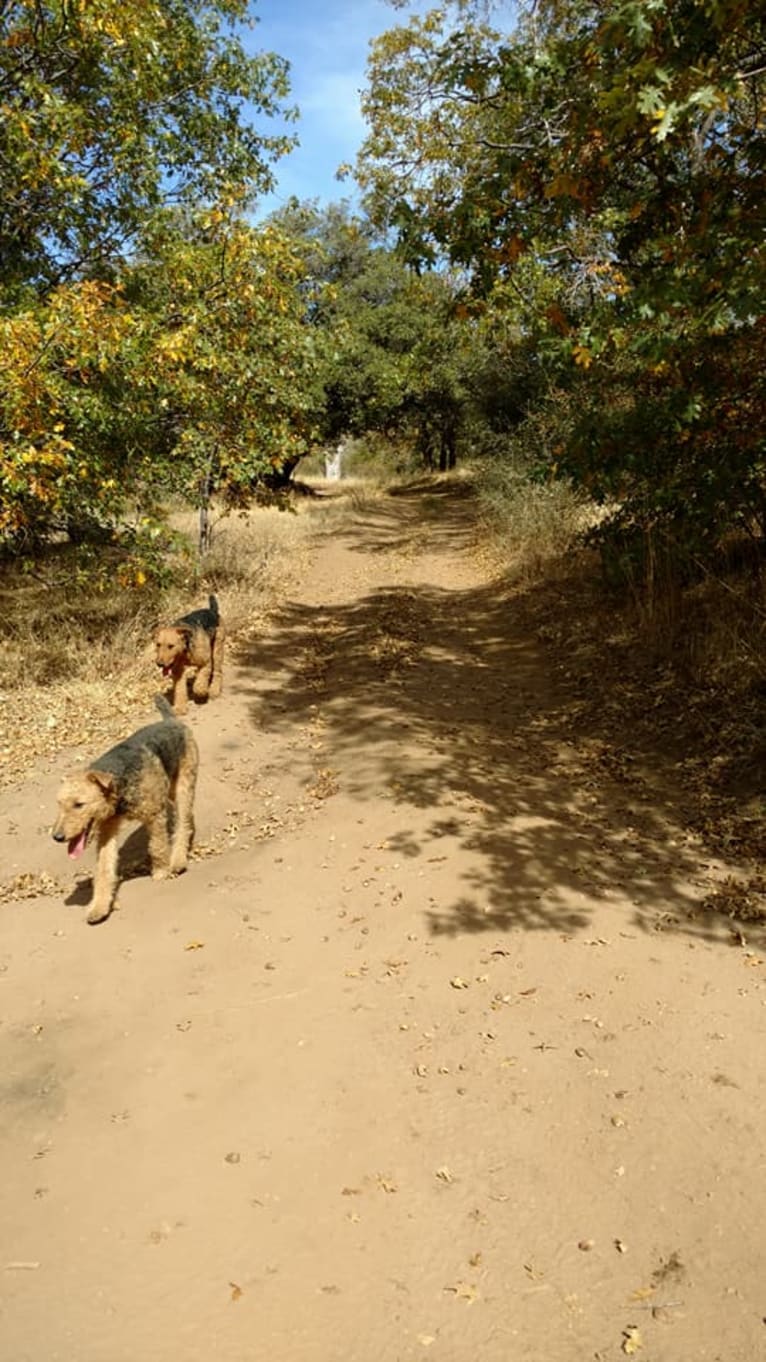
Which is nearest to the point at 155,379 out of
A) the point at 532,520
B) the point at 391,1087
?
the point at 391,1087

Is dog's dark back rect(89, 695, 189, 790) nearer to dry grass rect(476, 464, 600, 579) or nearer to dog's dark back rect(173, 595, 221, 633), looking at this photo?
dog's dark back rect(173, 595, 221, 633)

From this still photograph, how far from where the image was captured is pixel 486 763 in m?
6.53

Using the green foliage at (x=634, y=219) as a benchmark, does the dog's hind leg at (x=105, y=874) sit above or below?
below

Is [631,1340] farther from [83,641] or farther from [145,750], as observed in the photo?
[83,641]

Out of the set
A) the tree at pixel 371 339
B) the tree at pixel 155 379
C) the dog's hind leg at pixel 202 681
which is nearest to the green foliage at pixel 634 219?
the tree at pixel 155 379

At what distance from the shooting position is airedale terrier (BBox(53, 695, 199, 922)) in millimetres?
4469

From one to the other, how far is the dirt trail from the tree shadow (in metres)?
0.03

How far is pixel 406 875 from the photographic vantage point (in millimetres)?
5035

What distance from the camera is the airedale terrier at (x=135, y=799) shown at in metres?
4.47

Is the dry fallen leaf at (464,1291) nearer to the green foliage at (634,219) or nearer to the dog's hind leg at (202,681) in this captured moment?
the green foliage at (634,219)

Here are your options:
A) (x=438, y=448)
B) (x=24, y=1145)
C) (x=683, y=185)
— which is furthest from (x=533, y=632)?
(x=438, y=448)

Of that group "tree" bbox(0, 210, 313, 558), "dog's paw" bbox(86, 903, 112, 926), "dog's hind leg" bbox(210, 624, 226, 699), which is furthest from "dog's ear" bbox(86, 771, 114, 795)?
"dog's hind leg" bbox(210, 624, 226, 699)

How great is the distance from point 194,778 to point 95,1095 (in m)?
2.37

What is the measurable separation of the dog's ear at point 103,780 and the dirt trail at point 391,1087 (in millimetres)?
881
